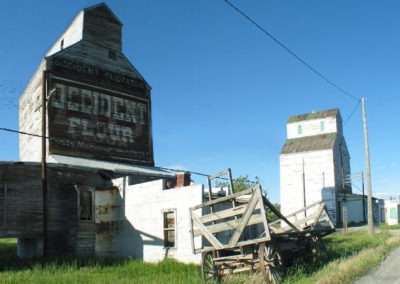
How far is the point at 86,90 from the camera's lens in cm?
2725

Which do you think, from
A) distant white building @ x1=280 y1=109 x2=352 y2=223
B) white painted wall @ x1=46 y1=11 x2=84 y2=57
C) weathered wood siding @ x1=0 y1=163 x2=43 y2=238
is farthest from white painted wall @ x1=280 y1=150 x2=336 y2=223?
weathered wood siding @ x1=0 y1=163 x2=43 y2=238

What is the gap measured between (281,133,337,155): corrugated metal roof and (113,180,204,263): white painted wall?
85.6 ft

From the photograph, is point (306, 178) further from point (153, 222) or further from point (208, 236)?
point (208, 236)

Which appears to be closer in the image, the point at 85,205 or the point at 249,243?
the point at 249,243

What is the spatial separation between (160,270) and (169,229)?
280 cm

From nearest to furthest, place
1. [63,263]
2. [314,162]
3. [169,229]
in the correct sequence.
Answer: [63,263] → [169,229] → [314,162]

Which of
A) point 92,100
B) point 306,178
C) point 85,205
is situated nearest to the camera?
point 85,205

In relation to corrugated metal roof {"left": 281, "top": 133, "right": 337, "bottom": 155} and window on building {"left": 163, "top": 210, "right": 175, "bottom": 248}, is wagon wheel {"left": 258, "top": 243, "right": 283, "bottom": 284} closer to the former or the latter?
window on building {"left": 163, "top": 210, "right": 175, "bottom": 248}

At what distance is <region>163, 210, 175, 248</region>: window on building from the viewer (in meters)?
17.4

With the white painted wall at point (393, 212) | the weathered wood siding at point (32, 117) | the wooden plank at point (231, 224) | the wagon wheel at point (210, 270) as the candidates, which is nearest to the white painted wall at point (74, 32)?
the weathered wood siding at point (32, 117)

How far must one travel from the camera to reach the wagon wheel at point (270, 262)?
407 inches

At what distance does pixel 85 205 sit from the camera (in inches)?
798

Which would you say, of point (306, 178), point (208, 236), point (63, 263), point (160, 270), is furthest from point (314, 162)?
point (208, 236)

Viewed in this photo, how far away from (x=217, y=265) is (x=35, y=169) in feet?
36.5
